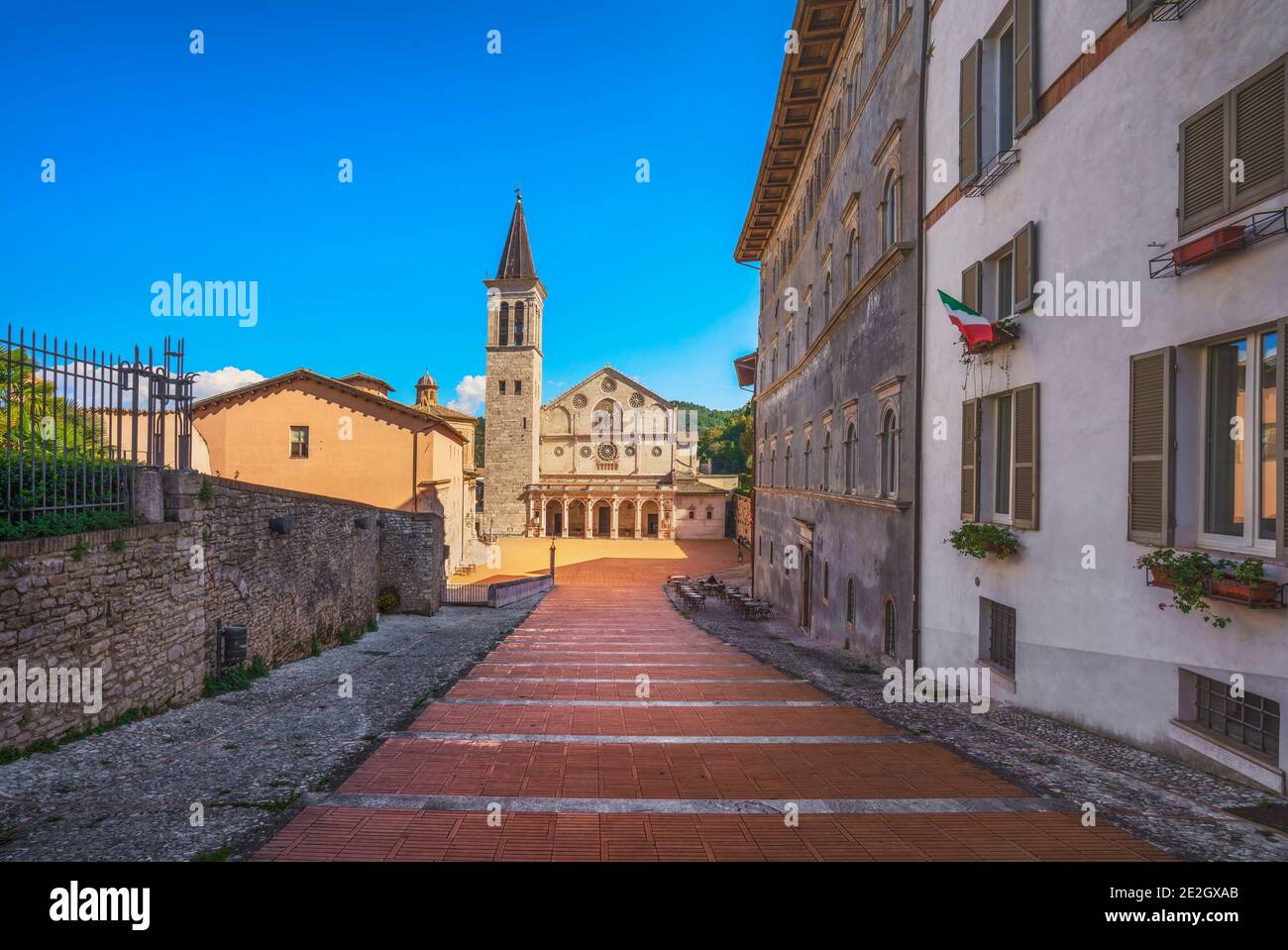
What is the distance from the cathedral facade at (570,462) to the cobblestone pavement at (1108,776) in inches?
1866

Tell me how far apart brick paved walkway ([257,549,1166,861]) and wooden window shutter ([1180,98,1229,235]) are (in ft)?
16.0

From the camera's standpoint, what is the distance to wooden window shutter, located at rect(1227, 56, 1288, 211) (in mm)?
4840

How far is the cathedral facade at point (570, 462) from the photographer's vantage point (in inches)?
2235

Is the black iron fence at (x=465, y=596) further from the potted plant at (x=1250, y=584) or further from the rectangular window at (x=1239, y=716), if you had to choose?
the potted plant at (x=1250, y=584)

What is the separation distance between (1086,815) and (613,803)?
135 inches

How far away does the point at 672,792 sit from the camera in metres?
5.27

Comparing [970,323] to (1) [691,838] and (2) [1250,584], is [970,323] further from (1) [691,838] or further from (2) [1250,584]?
(1) [691,838]

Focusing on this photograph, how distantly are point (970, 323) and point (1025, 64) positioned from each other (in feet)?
10.3

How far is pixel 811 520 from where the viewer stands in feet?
59.6

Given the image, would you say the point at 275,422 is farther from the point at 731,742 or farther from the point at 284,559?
the point at 731,742

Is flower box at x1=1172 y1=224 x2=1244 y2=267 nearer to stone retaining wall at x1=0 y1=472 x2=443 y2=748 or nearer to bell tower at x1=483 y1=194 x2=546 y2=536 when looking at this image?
stone retaining wall at x1=0 y1=472 x2=443 y2=748

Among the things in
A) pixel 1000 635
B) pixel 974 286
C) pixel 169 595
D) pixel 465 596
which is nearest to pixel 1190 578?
pixel 1000 635

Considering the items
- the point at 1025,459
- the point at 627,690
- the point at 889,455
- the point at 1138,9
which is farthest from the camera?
the point at 889,455

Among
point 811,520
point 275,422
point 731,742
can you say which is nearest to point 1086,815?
point 731,742
